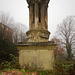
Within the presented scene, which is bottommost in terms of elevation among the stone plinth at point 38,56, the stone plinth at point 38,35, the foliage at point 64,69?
the foliage at point 64,69

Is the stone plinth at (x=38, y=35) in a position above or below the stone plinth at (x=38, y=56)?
above

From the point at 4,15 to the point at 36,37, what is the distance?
22163mm

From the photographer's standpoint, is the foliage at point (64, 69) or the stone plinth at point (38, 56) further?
the foliage at point (64, 69)

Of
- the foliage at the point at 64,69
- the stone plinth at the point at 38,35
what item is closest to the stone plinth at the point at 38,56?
the stone plinth at the point at 38,35

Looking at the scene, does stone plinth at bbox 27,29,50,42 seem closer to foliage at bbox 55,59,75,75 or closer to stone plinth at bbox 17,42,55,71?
stone plinth at bbox 17,42,55,71

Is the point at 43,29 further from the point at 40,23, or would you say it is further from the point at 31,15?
the point at 31,15

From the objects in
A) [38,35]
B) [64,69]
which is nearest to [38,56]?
[38,35]

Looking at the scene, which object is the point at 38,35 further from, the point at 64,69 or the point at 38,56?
the point at 64,69

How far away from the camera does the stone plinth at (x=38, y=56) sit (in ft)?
10.4

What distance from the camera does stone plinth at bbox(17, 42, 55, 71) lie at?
3180 mm

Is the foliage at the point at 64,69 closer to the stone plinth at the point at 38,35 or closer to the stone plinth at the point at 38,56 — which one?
the stone plinth at the point at 38,56

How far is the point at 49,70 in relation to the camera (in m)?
3.17

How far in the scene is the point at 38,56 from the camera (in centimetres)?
324

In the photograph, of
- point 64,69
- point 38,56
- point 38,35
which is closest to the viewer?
point 38,56
